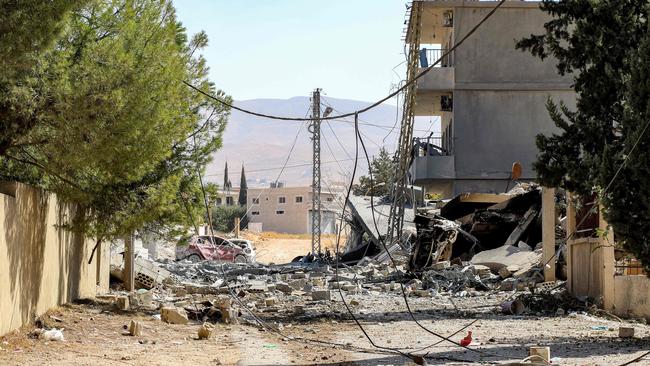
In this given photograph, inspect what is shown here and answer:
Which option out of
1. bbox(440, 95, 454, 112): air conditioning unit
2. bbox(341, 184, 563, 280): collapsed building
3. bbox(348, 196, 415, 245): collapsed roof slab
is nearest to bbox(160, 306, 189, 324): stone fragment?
bbox(341, 184, 563, 280): collapsed building

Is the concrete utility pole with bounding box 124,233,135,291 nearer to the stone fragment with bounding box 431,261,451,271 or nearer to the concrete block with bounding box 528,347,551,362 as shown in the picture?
the stone fragment with bounding box 431,261,451,271

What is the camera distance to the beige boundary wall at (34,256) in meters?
12.8

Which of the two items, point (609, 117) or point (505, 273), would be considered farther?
point (505, 273)

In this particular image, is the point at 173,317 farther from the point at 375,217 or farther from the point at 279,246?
the point at 279,246

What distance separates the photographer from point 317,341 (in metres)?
14.7

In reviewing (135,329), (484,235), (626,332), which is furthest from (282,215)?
(626,332)

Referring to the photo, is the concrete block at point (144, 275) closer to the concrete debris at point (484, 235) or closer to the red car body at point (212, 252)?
the concrete debris at point (484, 235)

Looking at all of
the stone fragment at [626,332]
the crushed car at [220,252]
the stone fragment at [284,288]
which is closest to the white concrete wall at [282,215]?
the crushed car at [220,252]

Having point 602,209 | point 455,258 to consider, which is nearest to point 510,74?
point 455,258

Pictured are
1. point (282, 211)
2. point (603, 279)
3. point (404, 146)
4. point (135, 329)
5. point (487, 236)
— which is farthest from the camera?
point (282, 211)

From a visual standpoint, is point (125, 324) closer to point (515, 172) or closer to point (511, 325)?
point (511, 325)

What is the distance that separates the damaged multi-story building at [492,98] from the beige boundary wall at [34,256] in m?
27.3

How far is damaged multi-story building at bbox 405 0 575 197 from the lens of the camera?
4447 cm

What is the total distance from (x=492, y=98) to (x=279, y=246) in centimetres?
4374
